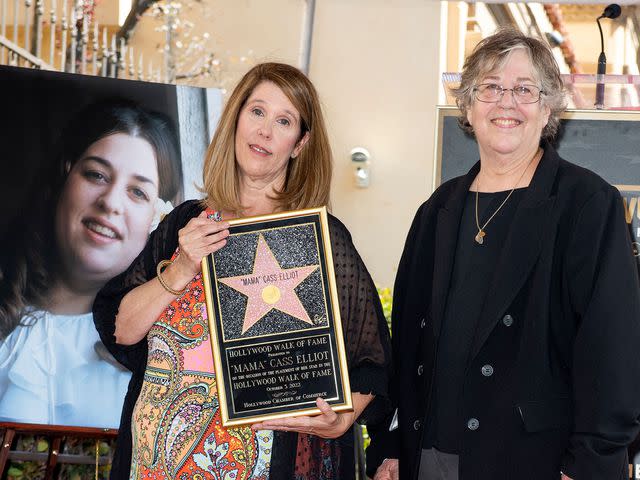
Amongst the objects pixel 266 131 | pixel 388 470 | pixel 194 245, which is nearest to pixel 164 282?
pixel 194 245

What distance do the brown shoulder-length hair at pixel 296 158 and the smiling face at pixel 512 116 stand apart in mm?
A: 500

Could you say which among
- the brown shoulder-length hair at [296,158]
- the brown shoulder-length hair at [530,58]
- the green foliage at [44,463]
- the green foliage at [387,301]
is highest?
the brown shoulder-length hair at [530,58]

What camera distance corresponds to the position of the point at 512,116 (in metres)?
2.65

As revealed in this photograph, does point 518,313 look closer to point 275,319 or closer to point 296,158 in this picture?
point 275,319

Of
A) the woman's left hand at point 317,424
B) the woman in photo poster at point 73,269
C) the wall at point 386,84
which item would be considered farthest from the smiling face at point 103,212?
the wall at point 386,84

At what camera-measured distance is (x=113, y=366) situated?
3.95 meters

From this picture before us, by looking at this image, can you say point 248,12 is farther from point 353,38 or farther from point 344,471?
point 344,471

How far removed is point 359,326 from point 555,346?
0.55m

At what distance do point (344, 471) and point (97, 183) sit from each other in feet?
6.34

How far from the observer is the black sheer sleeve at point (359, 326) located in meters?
2.57

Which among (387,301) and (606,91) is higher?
(606,91)

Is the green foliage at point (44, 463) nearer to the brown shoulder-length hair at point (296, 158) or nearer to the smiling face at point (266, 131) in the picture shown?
the brown shoulder-length hair at point (296, 158)

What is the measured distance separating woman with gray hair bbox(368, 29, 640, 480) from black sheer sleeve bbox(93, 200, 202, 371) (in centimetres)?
77

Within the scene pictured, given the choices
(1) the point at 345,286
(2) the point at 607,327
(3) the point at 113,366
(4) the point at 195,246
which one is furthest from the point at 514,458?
(3) the point at 113,366
